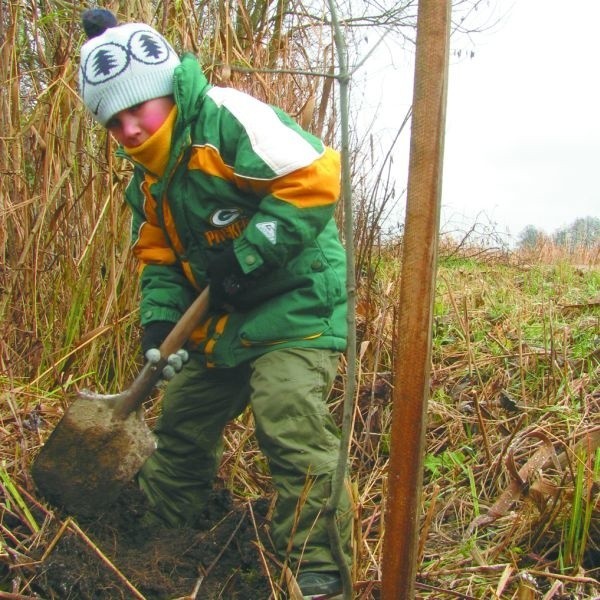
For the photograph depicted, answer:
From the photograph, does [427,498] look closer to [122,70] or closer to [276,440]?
[276,440]

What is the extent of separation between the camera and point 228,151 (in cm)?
220

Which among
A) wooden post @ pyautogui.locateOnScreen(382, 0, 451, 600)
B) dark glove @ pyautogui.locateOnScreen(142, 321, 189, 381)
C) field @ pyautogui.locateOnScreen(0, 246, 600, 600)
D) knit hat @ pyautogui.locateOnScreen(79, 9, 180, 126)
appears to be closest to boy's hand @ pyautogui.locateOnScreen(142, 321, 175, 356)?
dark glove @ pyautogui.locateOnScreen(142, 321, 189, 381)

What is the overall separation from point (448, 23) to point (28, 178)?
2319 mm

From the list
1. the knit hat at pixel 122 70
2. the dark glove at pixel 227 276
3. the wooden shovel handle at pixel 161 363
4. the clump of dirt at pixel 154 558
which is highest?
the knit hat at pixel 122 70

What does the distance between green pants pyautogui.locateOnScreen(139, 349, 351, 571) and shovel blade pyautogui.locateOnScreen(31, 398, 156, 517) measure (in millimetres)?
233

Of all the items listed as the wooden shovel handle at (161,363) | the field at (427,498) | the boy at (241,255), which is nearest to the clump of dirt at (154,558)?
the field at (427,498)

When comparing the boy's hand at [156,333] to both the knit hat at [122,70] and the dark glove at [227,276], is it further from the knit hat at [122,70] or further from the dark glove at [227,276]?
the knit hat at [122,70]

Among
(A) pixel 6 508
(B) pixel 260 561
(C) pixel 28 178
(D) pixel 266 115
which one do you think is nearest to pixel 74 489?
(A) pixel 6 508

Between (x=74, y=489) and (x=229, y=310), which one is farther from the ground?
(x=229, y=310)

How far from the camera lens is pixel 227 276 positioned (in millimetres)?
2135

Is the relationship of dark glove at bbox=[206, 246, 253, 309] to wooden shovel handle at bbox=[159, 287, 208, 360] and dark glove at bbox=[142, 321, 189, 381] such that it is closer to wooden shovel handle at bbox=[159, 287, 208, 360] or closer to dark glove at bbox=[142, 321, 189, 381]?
wooden shovel handle at bbox=[159, 287, 208, 360]

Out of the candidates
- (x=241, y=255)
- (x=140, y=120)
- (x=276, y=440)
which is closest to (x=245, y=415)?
(x=276, y=440)

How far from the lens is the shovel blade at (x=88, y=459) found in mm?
2250

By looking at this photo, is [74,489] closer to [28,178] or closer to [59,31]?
[28,178]
